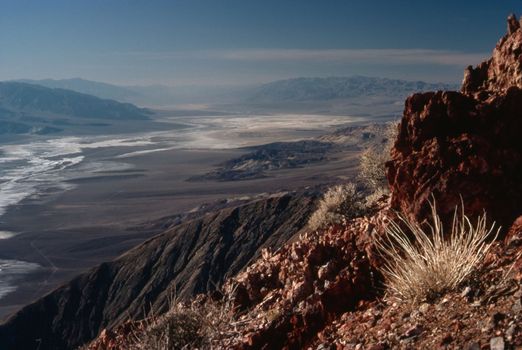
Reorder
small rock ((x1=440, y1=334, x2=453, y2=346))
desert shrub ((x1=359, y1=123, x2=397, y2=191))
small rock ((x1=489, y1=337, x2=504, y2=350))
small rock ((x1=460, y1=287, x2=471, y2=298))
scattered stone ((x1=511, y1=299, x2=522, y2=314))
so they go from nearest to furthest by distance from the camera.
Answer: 1. small rock ((x1=489, y1=337, x2=504, y2=350))
2. scattered stone ((x1=511, y1=299, x2=522, y2=314))
3. small rock ((x1=440, y1=334, x2=453, y2=346))
4. small rock ((x1=460, y1=287, x2=471, y2=298))
5. desert shrub ((x1=359, y1=123, x2=397, y2=191))

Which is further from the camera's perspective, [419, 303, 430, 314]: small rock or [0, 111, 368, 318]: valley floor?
[0, 111, 368, 318]: valley floor

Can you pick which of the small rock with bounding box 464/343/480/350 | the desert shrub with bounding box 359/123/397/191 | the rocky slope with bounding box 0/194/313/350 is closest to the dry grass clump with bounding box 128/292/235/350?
the small rock with bounding box 464/343/480/350

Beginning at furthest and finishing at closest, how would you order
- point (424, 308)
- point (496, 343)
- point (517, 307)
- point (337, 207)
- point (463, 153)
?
1. point (337, 207)
2. point (463, 153)
3. point (424, 308)
4. point (517, 307)
5. point (496, 343)

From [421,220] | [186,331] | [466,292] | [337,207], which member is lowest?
[186,331]

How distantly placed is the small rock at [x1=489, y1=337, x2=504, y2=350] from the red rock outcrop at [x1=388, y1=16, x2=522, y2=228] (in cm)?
271

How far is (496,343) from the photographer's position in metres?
3.89

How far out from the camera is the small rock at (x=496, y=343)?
3.84m

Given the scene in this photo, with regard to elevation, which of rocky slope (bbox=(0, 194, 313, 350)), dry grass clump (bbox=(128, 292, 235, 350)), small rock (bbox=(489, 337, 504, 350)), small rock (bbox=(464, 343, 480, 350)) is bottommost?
rocky slope (bbox=(0, 194, 313, 350))

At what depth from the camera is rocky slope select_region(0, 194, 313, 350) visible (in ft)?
106

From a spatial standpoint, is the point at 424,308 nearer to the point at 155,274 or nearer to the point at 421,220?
the point at 421,220

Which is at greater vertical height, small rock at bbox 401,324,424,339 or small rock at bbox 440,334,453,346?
small rock at bbox 440,334,453,346

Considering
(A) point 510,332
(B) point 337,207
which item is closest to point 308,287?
(A) point 510,332

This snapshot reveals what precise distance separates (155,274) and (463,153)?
30.9 metres

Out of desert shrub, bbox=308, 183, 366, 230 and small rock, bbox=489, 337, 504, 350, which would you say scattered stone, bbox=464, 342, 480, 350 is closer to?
small rock, bbox=489, 337, 504, 350
